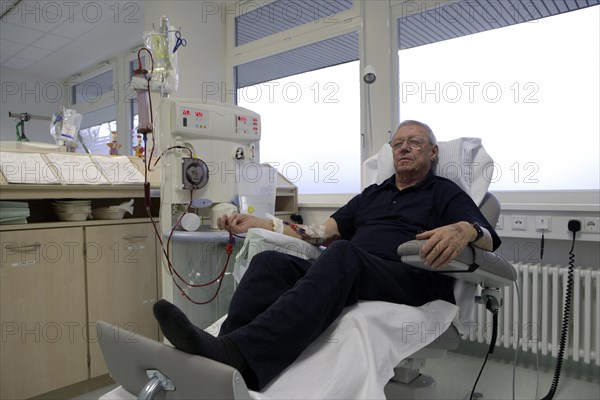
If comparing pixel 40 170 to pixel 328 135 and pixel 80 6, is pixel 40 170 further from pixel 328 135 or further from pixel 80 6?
pixel 80 6

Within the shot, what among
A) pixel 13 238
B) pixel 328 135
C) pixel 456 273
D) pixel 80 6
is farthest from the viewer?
pixel 80 6

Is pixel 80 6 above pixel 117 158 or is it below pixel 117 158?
above

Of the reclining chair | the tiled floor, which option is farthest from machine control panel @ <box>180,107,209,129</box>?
the tiled floor

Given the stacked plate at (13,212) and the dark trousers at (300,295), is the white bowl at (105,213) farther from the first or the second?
the dark trousers at (300,295)

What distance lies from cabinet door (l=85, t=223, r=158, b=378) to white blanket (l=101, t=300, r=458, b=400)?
43.5 inches

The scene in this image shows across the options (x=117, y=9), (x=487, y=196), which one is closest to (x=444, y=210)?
(x=487, y=196)

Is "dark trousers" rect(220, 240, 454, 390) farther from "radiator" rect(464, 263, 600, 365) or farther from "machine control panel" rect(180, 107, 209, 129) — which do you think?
"machine control panel" rect(180, 107, 209, 129)

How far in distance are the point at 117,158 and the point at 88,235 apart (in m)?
0.49

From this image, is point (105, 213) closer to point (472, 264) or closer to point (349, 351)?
point (349, 351)

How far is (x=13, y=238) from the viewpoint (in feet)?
6.08

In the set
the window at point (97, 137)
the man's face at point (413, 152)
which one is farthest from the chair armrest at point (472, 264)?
the window at point (97, 137)

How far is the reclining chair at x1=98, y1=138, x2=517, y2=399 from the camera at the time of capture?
871 mm

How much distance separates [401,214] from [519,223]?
0.83m

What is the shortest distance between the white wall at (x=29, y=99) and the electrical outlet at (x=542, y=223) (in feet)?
18.4
